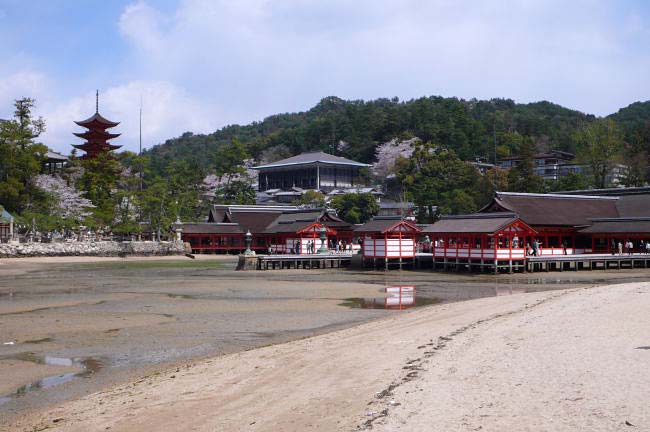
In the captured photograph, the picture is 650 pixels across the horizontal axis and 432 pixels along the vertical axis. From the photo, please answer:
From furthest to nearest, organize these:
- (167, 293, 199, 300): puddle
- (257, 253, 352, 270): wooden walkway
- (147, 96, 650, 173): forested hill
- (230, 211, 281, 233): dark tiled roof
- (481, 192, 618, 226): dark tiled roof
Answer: (147, 96, 650, 173): forested hill → (230, 211, 281, 233): dark tiled roof → (257, 253, 352, 270): wooden walkway → (481, 192, 618, 226): dark tiled roof → (167, 293, 199, 300): puddle

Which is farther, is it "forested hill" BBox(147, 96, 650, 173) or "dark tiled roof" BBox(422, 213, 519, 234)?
"forested hill" BBox(147, 96, 650, 173)

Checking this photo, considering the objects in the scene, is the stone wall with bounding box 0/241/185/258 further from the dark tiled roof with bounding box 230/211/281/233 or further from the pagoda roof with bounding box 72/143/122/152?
the pagoda roof with bounding box 72/143/122/152

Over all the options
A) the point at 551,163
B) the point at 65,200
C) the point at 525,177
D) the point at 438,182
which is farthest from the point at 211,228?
the point at 551,163

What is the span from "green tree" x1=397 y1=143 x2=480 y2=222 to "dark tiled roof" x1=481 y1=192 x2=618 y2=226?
1614 centimetres

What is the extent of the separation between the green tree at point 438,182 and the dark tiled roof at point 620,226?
19250 mm

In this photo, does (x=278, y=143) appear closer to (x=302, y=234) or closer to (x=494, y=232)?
(x=302, y=234)

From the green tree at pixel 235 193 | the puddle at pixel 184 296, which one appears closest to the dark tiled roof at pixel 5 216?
the green tree at pixel 235 193

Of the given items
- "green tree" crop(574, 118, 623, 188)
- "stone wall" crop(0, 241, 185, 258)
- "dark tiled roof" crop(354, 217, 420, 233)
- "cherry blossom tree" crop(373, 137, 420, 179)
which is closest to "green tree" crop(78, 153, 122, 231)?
"stone wall" crop(0, 241, 185, 258)

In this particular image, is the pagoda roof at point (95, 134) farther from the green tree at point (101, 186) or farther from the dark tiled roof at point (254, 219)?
the dark tiled roof at point (254, 219)

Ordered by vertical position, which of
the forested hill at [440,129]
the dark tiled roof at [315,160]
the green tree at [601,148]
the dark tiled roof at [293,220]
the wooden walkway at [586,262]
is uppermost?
the forested hill at [440,129]

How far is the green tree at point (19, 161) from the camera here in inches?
2258

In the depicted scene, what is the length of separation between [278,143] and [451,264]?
79.1m

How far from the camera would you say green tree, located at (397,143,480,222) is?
2557 inches

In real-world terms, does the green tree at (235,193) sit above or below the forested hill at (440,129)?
below
